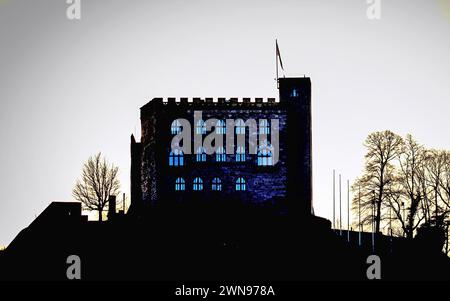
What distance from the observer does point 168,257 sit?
4530 inches

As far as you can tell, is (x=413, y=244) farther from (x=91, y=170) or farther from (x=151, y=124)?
(x=91, y=170)

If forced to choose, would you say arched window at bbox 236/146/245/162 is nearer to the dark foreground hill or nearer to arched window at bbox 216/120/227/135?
arched window at bbox 216/120/227/135

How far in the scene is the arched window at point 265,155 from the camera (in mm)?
122375

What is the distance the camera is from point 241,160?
401ft

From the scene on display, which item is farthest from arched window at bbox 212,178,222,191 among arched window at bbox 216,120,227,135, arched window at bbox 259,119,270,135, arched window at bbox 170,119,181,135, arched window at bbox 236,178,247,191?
arched window at bbox 259,119,270,135

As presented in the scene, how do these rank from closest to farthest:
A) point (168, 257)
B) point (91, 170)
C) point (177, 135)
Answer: point (168, 257) → point (177, 135) → point (91, 170)

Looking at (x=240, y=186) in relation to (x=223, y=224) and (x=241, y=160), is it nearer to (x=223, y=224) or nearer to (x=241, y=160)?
(x=241, y=160)

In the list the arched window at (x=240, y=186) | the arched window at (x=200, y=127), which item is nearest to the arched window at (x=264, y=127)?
the arched window at (x=240, y=186)

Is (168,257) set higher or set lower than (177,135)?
lower

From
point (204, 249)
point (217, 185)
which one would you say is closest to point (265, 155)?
point (217, 185)

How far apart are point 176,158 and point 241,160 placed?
5.56 meters
